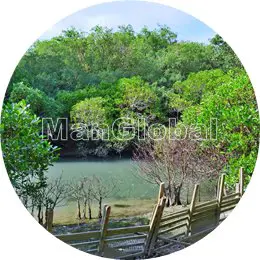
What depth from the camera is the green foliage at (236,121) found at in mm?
4672

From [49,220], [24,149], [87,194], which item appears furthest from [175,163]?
[24,149]

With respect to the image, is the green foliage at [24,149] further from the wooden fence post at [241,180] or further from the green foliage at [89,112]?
the wooden fence post at [241,180]

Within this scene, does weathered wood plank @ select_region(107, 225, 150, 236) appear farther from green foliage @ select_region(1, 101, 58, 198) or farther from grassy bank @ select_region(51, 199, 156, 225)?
green foliage @ select_region(1, 101, 58, 198)

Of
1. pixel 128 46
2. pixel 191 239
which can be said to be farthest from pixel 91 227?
pixel 128 46

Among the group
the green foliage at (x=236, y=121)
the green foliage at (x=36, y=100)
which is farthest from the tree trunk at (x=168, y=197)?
the green foliage at (x=36, y=100)

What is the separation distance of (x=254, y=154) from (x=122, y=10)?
1.86 meters

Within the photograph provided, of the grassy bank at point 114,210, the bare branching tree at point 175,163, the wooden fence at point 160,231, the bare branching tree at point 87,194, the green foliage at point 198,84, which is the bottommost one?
the wooden fence at point 160,231

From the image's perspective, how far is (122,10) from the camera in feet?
14.2

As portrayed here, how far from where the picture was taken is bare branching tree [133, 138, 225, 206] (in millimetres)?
4461

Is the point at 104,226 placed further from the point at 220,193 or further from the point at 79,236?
the point at 220,193

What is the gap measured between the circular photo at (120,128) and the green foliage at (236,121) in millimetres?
28

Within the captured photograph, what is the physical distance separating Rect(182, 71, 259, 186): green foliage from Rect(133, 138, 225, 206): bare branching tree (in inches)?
5.4

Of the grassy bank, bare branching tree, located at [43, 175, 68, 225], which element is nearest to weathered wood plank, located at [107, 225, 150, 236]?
the grassy bank

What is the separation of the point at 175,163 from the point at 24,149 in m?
1.45
